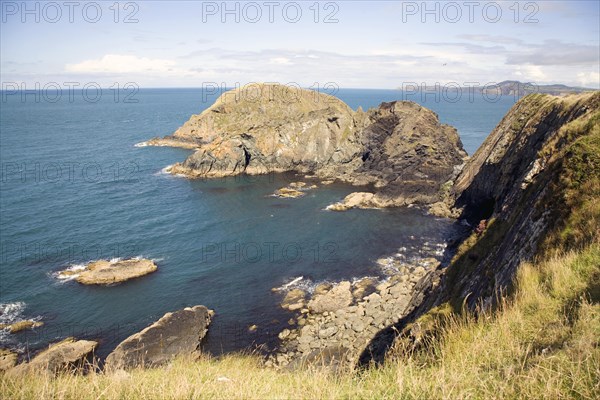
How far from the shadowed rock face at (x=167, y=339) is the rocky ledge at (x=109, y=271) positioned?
35.5ft

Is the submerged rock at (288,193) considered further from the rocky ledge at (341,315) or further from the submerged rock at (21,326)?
the submerged rock at (21,326)

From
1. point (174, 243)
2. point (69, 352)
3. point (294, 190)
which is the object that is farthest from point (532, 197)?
→ point (294, 190)

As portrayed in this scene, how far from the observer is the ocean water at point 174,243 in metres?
35.5

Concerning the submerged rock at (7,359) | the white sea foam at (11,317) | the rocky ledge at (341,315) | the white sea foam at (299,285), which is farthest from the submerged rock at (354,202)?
the submerged rock at (7,359)

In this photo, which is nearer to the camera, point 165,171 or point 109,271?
point 109,271

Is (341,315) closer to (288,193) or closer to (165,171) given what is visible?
(288,193)

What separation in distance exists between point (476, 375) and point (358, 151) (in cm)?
8462

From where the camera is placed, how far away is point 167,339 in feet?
102

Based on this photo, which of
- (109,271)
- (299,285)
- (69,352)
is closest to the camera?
(69,352)

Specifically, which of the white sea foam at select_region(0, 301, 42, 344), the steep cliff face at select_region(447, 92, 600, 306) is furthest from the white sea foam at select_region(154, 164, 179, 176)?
the steep cliff face at select_region(447, 92, 600, 306)

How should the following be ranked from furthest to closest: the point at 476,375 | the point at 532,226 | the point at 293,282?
1. the point at 293,282
2. the point at 532,226
3. the point at 476,375

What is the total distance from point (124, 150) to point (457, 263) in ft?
363

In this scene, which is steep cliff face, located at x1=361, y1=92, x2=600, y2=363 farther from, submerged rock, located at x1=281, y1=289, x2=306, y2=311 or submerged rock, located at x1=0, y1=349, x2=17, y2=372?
submerged rock, located at x1=0, y1=349, x2=17, y2=372

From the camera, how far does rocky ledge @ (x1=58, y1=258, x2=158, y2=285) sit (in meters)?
41.1
